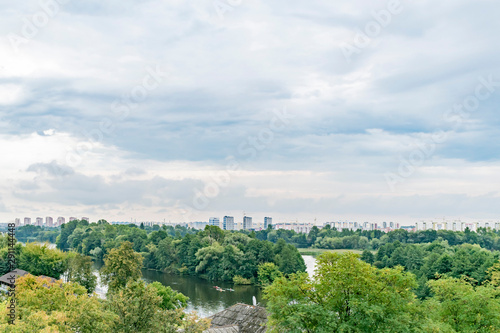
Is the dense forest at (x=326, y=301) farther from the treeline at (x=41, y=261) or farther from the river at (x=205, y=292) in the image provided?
the river at (x=205, y=292)

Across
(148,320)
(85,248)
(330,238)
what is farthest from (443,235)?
(148,320)

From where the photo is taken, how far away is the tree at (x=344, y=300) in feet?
54.0

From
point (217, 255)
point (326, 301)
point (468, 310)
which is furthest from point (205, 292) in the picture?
point (326, 301)

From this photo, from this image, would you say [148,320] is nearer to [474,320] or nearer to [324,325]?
[324,325]

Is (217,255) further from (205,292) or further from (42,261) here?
(42,261)

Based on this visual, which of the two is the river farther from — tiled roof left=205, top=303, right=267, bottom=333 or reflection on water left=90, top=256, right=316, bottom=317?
tiled roof left=205, top=303, right=267, bottom=333

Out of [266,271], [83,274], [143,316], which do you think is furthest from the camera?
[266,271]

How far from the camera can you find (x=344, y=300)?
17516 millimetres

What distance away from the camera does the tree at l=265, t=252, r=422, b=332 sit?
648 inches

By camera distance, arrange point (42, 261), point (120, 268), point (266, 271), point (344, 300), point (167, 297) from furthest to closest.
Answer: point (266, 271), point (42, 261), point (120, 268), point (167, 297), point (344, 300)

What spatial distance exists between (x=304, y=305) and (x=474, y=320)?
10278mm

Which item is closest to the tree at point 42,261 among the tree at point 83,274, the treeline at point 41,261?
the treeline at point 41,261

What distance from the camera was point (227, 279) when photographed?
2413 inches

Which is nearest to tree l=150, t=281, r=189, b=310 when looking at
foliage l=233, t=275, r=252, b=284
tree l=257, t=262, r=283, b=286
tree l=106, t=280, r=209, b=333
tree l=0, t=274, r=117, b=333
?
tree l=0, t=274, r=117, b=333
